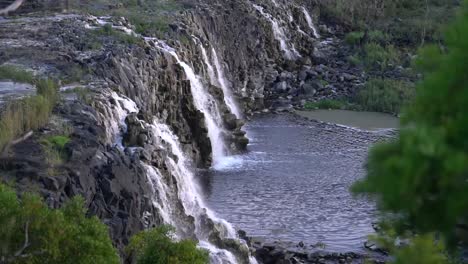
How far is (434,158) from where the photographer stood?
16.1 feet

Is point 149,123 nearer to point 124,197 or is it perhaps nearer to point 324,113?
point 124,197

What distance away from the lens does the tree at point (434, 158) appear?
193 inches

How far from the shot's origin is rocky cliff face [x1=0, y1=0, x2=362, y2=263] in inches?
665

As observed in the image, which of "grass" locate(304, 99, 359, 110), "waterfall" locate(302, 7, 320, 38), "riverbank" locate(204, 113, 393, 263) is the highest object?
"waterfall" locate(302, 7, 320, 38)

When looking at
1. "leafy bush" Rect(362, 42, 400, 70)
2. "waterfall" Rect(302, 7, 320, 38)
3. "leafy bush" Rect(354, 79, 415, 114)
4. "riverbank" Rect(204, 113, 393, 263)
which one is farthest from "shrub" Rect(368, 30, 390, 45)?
"riverbank" Rect(204, 113, 393, 263)

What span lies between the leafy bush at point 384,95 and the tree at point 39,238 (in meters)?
27.5

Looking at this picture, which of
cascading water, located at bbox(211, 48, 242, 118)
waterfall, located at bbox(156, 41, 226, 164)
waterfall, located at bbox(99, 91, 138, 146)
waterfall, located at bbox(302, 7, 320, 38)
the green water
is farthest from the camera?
waterfall, located at bbox(302, 7, 320, 38)

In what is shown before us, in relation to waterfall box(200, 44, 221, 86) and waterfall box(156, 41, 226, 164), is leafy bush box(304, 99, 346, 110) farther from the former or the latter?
waterfall box(156, 41, 226, 164)

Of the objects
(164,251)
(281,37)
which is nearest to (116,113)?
(164,251)

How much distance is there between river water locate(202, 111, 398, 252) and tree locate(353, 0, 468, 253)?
16.0 metres

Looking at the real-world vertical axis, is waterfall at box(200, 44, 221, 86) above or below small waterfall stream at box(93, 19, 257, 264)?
above

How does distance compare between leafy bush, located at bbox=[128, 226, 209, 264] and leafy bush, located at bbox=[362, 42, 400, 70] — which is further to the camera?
leafy bush, located at bbox=[362, 42, 400, 70]

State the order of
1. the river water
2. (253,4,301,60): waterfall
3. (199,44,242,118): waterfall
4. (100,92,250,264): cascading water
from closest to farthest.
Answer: (100,92,250,264): cascading water, the river water, (199,44,242,118): waterfall, (253,4,301,60): waterfall

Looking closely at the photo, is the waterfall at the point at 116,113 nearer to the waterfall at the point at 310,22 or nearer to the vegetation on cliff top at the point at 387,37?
the vegetation on cliff top at the point at 387,37
